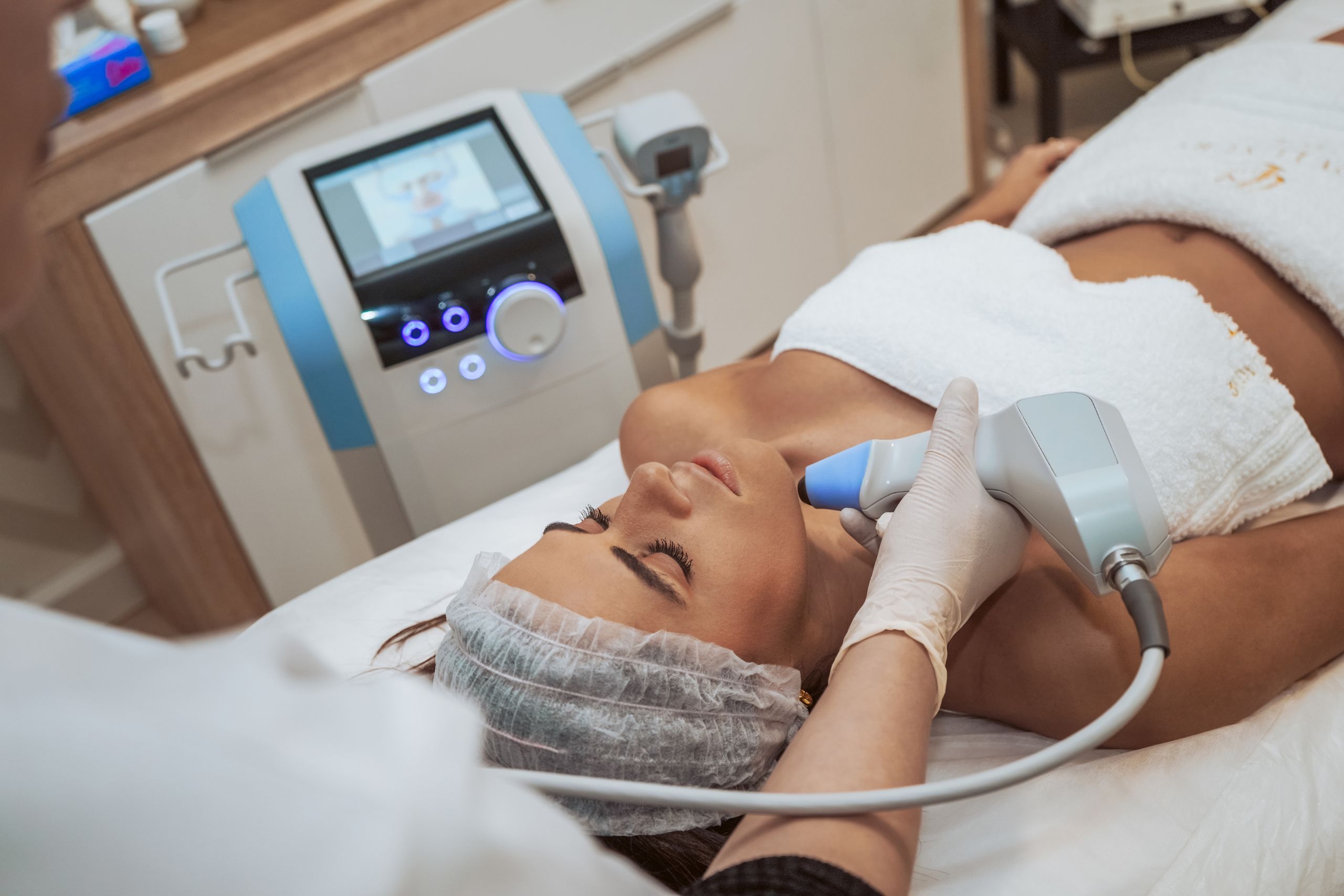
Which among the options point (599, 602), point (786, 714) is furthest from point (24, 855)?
point (786, 714)

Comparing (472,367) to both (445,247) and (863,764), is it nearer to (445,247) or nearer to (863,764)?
(445,247)

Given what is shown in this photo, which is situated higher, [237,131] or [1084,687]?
[237,131]

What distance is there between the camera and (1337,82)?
4.50 feet

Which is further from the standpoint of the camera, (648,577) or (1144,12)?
(1144,12)

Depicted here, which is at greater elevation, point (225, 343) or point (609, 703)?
point (225, 343)

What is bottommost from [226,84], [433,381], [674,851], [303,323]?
[674,851]

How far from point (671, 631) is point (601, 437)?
21.6 inches

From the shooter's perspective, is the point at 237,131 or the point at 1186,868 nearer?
the point at 1186,868

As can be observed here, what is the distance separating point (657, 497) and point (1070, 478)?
1.24 feet

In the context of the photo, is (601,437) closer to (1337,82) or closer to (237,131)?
(237,131)

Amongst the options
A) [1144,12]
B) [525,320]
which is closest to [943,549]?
[525,320]

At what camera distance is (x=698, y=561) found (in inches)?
39.3

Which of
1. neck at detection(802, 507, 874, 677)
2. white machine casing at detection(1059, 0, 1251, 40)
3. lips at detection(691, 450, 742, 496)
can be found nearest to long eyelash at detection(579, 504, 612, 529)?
lips at detection(691, 450, 742, 496)

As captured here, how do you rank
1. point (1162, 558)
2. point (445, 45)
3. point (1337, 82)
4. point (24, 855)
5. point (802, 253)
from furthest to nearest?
point (802, 253)
point (445, 45)
point (1337, 82)
point (1162, 558)
point (24, 855)
